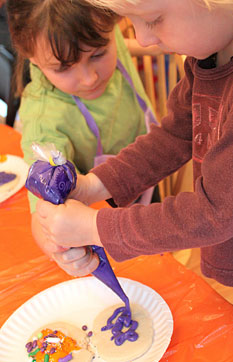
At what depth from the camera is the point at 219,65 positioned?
28.3 inches

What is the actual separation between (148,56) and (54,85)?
411 millimetres

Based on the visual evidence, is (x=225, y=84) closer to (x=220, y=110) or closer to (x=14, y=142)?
(x=220, y=110)

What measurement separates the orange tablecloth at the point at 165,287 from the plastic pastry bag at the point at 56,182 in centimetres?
8

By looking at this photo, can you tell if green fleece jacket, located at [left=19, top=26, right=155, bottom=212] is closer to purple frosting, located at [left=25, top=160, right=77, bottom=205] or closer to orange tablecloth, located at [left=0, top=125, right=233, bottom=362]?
orange tablecloth, located at [left=0, top=125, right=233, bottom=362]

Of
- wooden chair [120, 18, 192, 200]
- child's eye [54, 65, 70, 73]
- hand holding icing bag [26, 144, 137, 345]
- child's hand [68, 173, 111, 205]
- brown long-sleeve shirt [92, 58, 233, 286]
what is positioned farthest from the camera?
wooden chair [120, 18, 192, 200]

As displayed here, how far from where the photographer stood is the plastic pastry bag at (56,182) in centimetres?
66

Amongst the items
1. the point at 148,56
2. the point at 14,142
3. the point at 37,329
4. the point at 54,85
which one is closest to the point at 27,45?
the point at 54,85

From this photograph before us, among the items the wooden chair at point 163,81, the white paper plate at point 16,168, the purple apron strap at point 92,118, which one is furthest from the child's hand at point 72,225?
the wooden chair at point 163,81

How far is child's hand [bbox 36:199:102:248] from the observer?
2.10 ft

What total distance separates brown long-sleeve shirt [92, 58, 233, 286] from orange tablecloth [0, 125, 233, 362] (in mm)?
109

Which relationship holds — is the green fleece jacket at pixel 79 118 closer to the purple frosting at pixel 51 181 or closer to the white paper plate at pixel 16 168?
the white paper plate at pixel 16 168

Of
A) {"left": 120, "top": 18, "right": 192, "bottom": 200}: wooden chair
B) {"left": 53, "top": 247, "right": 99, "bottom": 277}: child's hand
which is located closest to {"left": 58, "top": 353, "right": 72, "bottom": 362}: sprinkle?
{"left": 53, "top": 247, "right": 99, "bottom": 277}: child's hand

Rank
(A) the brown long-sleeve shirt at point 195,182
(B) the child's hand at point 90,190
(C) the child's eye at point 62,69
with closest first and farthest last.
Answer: (A) the brown long-sleeve shirt at point 195,182 → (B) the child's hand at point 90,190 → (C) the child's eye at point 62,69

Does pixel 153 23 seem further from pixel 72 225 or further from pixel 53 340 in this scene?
pixel 53 340
